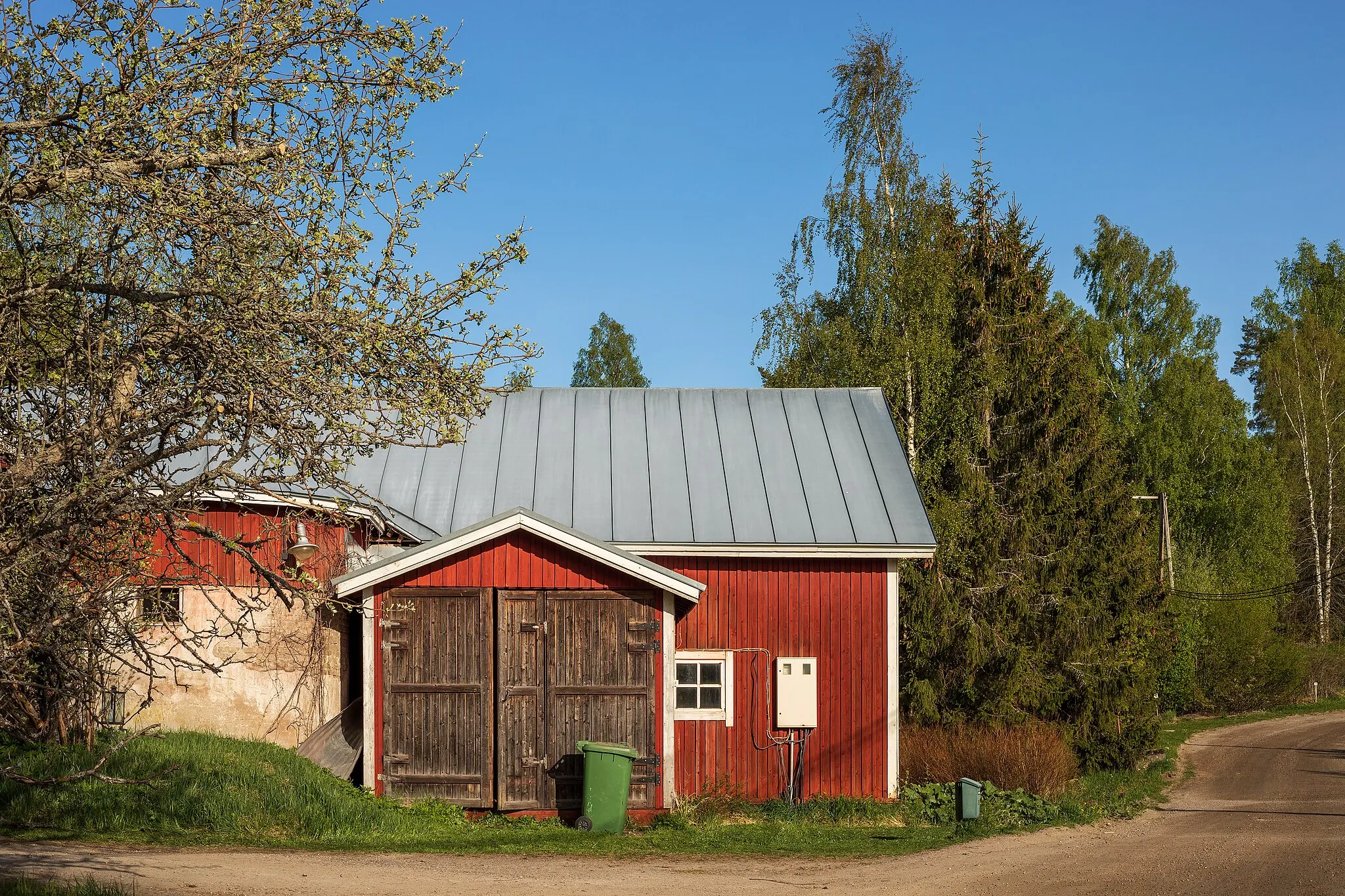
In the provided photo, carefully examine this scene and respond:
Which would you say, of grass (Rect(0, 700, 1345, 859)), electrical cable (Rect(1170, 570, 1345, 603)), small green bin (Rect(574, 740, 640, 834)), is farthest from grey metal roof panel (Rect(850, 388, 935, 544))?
electrical cable (Rect(1170, 570, 1345, 603))

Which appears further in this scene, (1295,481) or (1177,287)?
(1295,481)

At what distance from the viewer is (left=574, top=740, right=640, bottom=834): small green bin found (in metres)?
13.0

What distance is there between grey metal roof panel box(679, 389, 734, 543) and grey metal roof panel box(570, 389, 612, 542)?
1143 millimetres

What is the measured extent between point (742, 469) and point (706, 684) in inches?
134

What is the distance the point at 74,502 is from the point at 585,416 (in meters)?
12.7

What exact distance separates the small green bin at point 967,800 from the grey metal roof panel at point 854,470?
3.11 m

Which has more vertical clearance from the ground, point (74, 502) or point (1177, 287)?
point (1177, 287)

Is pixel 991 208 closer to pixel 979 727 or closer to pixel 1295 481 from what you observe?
pixel 979 727


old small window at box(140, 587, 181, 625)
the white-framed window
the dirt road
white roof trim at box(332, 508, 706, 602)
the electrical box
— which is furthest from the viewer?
the white-framed window

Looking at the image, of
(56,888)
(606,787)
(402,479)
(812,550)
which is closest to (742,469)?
(812,550)

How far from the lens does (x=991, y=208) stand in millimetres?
21453

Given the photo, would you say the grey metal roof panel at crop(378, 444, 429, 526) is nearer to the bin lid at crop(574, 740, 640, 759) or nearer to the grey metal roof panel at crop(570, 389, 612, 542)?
the grey metal roof panel at crop(570, 389, 612, 542)

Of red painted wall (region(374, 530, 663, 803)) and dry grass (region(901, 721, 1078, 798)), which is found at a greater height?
red painted wall (region(374, 530, 663, 803))

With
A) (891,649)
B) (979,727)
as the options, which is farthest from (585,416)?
(979,727)
